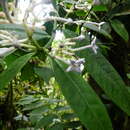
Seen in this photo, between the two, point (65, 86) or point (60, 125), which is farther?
point (60, 125)

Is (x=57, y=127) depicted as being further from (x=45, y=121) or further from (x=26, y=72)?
(x=26, y=72)

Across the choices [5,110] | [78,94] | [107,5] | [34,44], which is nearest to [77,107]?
[78,94]

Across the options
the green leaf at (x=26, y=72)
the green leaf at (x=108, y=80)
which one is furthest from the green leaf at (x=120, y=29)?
the green leaf at (x=26, y=72)

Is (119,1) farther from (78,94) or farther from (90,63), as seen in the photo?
(78,94)

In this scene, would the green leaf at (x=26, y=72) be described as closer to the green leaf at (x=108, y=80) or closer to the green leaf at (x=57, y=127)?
the green leaf at (x=57, y=127)

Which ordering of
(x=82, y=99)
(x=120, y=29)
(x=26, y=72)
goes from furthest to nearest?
(x=26, y=72) < (x=120, y=29) < (x=82, y=99)

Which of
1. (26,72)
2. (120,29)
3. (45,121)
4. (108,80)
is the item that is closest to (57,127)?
(45,121)
